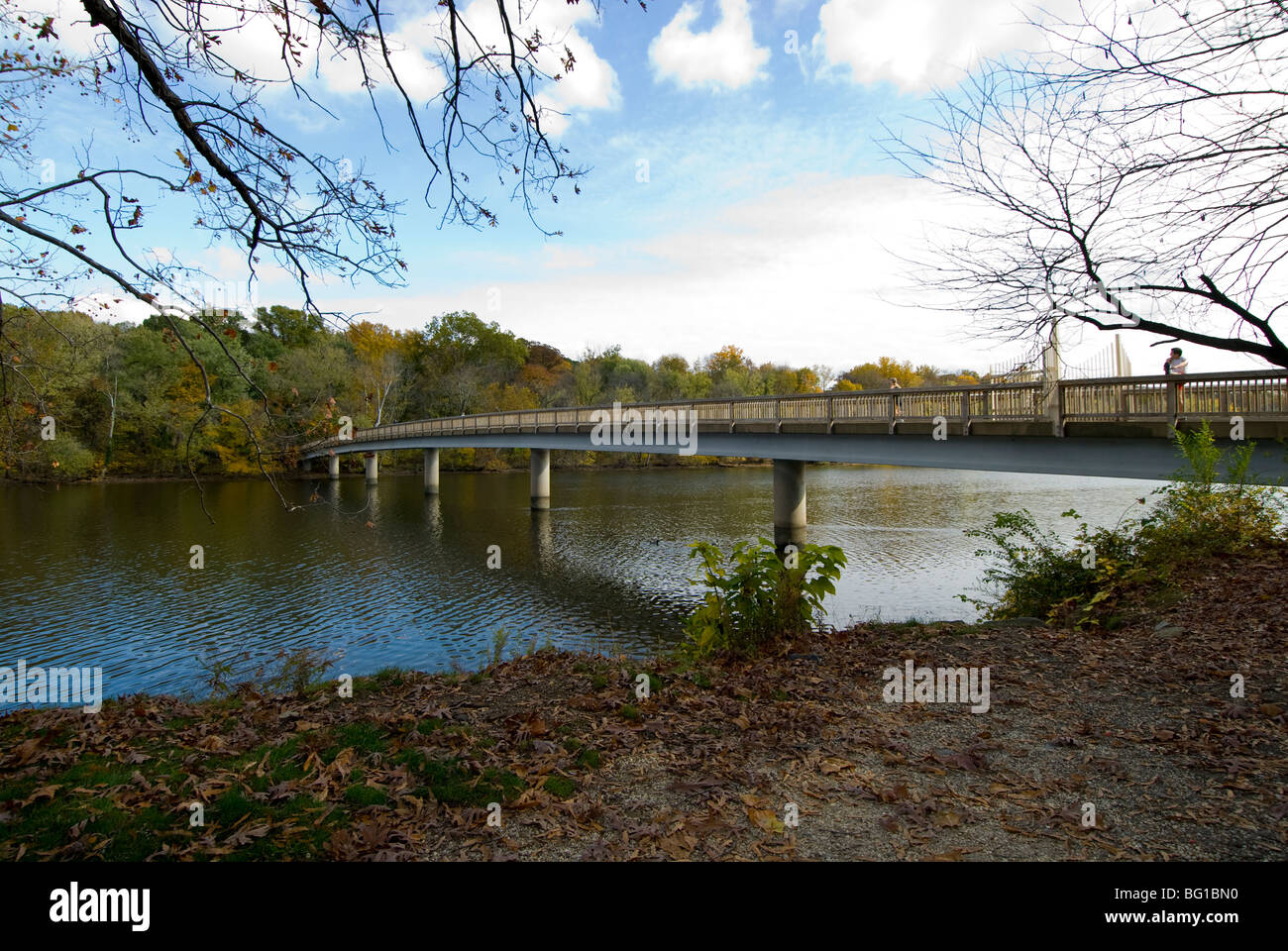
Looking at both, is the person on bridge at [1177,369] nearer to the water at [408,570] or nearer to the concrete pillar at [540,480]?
the water at [408,570]

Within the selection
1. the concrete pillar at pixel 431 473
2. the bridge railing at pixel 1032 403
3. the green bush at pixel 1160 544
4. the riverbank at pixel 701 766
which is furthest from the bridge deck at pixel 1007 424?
the concrete pillar at pixel 431 473

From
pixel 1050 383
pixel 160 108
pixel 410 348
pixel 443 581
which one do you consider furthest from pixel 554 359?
pixel 160 108

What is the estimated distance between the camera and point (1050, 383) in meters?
14.8

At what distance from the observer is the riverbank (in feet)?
13.6

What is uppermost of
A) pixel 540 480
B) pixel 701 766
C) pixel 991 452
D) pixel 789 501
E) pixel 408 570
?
pixel 991 452

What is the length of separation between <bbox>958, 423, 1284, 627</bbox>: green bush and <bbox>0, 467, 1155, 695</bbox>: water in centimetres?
343

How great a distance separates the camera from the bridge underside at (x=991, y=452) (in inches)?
535

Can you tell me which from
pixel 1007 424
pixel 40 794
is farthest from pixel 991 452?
pixel 40 794

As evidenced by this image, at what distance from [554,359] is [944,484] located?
67241 millimetres

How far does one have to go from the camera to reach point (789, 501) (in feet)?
88.7

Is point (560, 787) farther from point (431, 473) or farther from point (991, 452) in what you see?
point (431, 473)

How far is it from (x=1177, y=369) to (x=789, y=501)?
48.6 feet

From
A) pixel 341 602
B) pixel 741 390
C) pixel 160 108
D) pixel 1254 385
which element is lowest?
pixel 341 602
